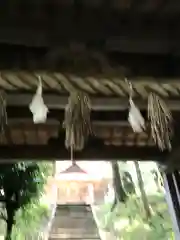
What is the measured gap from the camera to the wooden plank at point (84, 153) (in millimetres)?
1912

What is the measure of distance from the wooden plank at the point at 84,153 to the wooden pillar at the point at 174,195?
0.36ft

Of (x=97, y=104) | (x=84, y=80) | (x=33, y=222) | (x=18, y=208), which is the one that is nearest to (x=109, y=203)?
(x=33, y=222)

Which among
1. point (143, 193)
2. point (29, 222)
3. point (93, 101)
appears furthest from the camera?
point (143, 193)

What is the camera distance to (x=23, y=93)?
123cm

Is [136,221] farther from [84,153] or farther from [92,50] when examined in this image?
[92,50]

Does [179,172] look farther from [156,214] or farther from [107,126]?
[156,214]

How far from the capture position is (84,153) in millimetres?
1934

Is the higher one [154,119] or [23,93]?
[23,93]

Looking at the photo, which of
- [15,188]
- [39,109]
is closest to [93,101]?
[39,109]

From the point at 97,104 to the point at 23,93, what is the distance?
243 mm

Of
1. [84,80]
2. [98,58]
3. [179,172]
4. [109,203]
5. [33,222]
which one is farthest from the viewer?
[109,203]

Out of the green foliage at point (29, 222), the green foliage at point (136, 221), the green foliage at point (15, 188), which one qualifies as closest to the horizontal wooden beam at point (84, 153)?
the green foliage at point (15, 188)

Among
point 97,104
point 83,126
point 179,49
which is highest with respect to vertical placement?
point 179,49

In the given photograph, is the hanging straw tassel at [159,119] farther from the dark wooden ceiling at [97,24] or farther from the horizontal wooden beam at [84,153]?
the horizontal wooden beam at [84,153]
